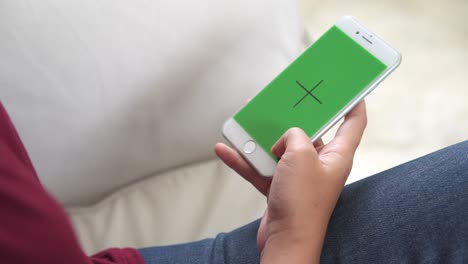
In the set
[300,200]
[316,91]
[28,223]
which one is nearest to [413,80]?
[316,91]

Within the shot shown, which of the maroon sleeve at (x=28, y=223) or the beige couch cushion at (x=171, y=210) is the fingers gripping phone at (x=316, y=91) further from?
the maroon sleeve at (x=28, y=223)

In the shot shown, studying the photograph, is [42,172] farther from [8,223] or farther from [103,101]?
[8,223]

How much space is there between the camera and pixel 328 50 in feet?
1.64

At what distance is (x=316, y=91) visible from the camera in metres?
0.49

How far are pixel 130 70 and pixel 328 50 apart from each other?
0.73 ft

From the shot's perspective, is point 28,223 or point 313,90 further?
point 313,90

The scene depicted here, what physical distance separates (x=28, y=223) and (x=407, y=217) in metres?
0.31

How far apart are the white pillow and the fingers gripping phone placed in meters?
0.07

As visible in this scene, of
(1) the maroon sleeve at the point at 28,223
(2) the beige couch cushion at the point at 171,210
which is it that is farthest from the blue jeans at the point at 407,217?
(1) the maroon sleeve at the point at 28,223

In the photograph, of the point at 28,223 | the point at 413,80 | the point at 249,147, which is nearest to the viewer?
the point at 28,223

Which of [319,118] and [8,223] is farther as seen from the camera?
[319,118]

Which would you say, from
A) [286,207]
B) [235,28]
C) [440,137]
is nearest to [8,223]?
[286,207]

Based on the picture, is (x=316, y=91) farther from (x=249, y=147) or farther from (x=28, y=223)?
(x=28, y=223)

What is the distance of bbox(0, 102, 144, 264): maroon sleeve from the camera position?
23 centimetres
